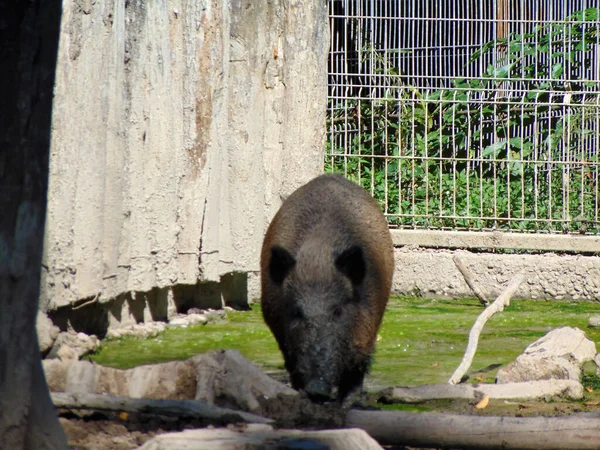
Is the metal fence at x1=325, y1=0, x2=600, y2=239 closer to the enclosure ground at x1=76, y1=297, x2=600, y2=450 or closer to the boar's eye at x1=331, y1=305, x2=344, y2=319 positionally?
the enclosure ground at x1=76, y1=297, x2=600, y2=450

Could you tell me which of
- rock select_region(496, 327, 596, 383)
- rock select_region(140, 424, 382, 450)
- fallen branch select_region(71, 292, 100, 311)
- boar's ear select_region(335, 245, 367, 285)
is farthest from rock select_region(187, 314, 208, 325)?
rock select_region(140, 424, 382, 450)

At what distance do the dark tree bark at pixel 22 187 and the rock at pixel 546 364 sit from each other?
11.8ft

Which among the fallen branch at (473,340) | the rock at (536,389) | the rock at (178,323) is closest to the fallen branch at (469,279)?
the fallen branch at (473,340)

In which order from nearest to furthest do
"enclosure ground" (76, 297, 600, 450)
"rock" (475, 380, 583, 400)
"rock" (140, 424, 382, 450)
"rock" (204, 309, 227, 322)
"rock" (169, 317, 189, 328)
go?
"rock" (140, 424, 382, 450), "enclosure ground" (76, 297, 600, 450), "rock" (475, 380, 583, 400), "rock" (169, 317, 189, 328), "rock" (204, 309, 227, 322)

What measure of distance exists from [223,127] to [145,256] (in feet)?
6.25

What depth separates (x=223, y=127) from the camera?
9.39 m

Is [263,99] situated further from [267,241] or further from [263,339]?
[267,241]

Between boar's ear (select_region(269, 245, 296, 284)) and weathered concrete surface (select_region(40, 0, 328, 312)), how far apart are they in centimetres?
172

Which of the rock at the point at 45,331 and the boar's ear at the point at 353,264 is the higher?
the boar's ear at the point at 353,264

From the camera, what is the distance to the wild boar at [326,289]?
5.26 metres

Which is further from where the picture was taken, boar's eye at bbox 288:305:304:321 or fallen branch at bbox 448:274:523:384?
fallen branch at bbox 448:274:523:384

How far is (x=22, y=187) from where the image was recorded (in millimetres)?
3312

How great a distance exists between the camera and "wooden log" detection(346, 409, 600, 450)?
378cm

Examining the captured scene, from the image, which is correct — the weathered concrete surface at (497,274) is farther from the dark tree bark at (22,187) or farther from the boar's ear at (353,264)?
the dark tree bark at (22,187)
